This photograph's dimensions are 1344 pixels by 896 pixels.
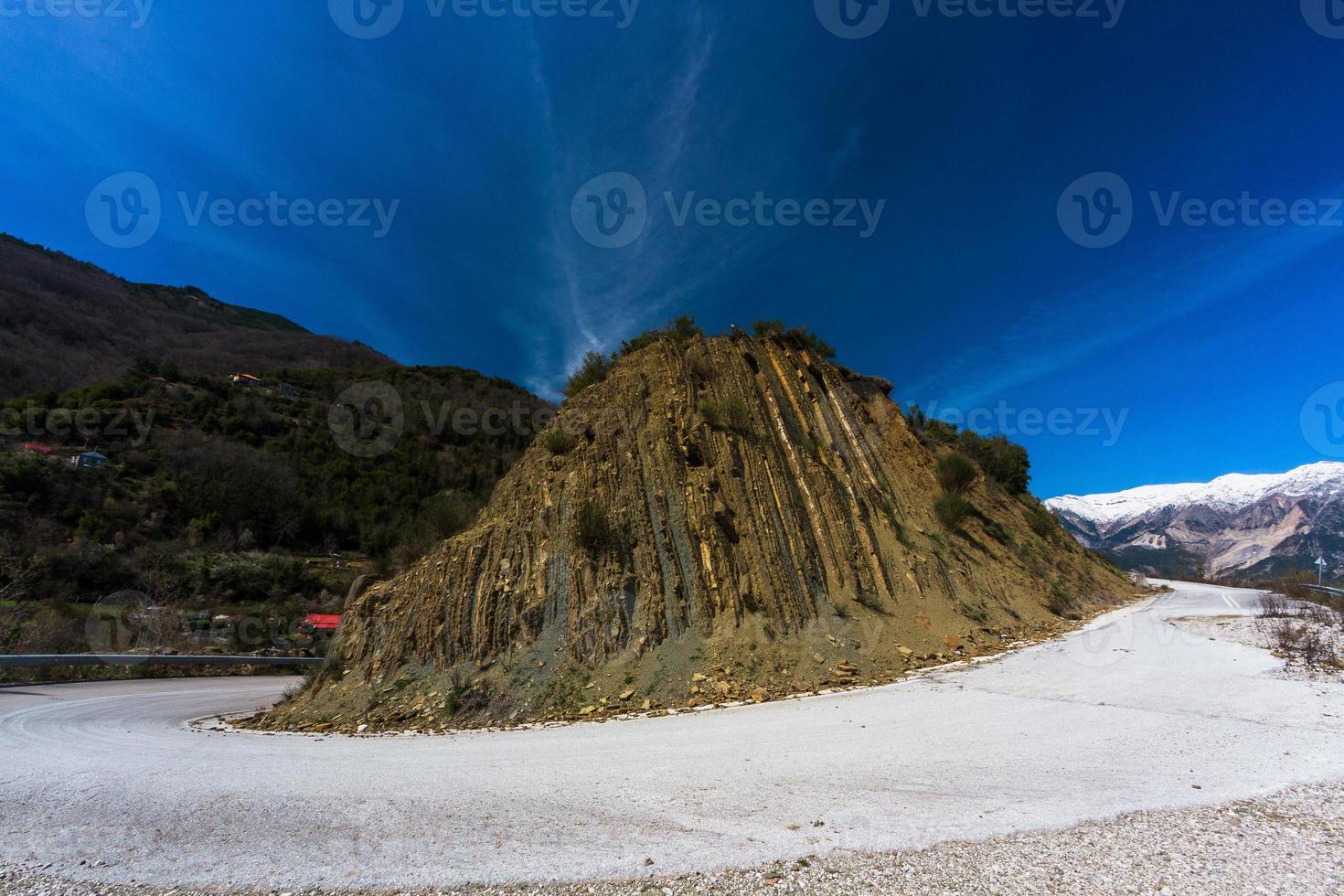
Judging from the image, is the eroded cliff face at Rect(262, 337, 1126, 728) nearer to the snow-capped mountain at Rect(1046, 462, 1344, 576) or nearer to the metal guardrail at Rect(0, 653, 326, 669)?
the metal guardrail at Rect(0, 653, 326, 669)

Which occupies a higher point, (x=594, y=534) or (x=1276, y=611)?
(x=594, y=534)

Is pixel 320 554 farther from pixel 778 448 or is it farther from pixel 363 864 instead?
pixel 363 864

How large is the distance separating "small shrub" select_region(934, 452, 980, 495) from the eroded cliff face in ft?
8.08

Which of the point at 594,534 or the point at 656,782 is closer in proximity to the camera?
the point at 656,782

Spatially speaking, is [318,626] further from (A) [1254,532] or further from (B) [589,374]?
(A) [1254,532]

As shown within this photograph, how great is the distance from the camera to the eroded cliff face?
9.15 m

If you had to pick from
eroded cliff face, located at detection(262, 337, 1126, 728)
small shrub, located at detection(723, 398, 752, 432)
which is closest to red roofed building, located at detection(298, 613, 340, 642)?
eroded cliff face, located at detection(262, 337, 1126, 728)

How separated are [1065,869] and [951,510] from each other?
47.3 feet

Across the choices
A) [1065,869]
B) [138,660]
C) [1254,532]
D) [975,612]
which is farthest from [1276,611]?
[1254,532]

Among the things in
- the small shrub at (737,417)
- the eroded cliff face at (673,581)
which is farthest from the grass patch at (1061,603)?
the small shrub at (737,417)

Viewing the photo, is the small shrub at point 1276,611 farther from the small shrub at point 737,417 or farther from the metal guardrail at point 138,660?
the metal guardrail at point 138,660

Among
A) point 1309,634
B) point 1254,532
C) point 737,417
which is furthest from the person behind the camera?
point 1254,532

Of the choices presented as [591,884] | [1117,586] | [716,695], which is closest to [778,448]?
[716,695]

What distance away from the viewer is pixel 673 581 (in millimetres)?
10711
